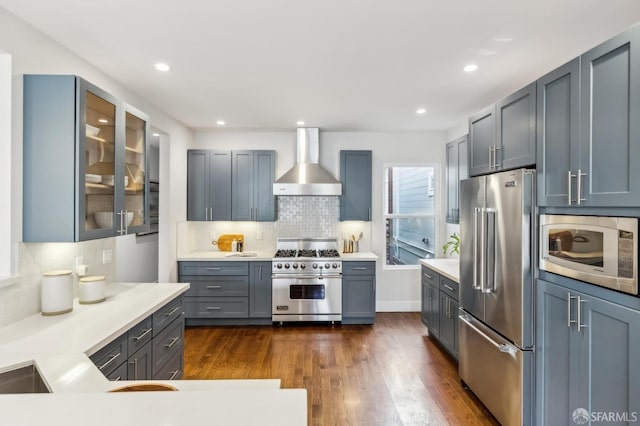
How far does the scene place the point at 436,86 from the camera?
318 centimetres

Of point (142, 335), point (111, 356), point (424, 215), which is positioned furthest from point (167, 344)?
point (424, 215)

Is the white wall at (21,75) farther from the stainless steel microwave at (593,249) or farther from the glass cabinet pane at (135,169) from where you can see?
the stainless steel microwave at (593,249)

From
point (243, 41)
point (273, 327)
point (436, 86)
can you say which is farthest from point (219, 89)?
point (273, 327)

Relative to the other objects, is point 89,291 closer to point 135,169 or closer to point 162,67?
point 135,169

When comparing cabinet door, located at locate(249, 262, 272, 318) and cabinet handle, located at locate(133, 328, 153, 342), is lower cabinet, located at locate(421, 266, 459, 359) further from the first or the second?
cabinet handle, located at locate(133, 328, 153, 342)

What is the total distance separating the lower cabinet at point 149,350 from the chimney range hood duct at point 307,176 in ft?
7.36

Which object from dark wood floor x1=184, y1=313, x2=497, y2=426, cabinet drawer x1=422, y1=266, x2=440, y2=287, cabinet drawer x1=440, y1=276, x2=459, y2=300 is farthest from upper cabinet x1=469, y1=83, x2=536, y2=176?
dark wood floor x1=184, y1=313, x2=497, y2=426

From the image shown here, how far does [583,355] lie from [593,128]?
1182mm

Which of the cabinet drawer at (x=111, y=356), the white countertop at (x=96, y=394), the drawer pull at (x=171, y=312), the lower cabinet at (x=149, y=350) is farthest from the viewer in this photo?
the drawer pull at (x=171, y=312)

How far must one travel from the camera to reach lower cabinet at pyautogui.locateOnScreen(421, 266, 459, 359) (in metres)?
3.29

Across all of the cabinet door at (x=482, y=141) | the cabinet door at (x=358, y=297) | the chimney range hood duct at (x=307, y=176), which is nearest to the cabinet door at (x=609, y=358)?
the cabinet door at (x=482, y=141)

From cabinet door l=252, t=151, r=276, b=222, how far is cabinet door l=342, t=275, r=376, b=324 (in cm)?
142

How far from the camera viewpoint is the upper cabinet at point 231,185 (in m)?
4.82

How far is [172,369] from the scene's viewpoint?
266 cm
